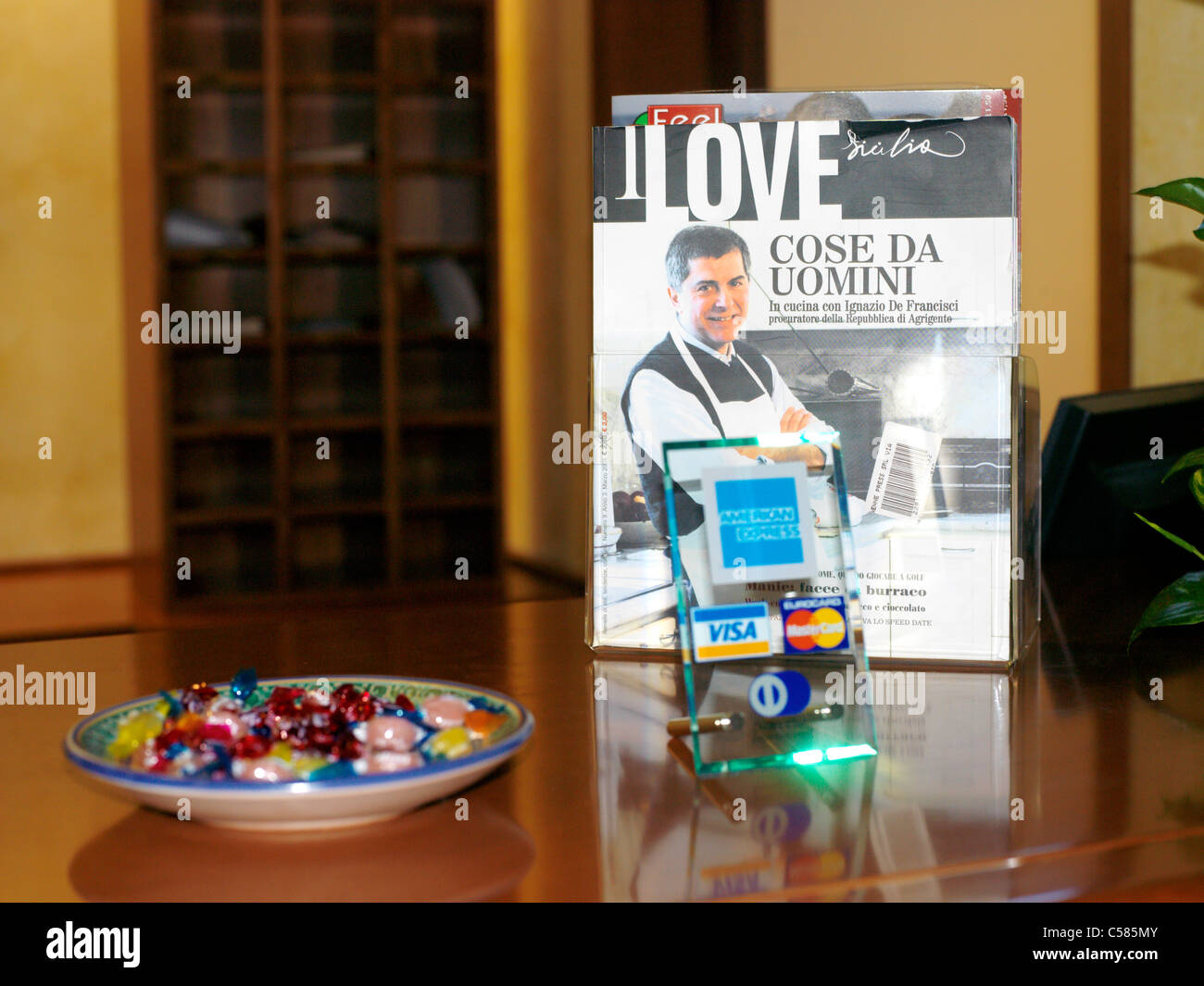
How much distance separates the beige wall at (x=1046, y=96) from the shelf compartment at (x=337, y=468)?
2.38m

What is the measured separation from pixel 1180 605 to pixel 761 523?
14.4 inches

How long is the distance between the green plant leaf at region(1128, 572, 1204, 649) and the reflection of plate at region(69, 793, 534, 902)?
1.78 feet

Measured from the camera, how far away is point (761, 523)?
0.73 m

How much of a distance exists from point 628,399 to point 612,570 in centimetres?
13

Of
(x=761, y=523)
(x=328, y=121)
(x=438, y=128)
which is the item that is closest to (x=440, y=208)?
(x=438, y=128)

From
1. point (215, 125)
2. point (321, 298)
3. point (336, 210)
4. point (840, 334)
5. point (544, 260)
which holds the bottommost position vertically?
point (840, 334)

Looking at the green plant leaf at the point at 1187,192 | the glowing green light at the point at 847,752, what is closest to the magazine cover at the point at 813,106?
the green plant leaf at the point at 1187,192

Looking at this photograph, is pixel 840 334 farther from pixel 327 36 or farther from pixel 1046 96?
pixel 327 36

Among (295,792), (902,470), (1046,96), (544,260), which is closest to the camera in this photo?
(295,792)

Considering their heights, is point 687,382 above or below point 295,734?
above

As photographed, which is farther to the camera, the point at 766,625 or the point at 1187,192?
the point at 1187,192

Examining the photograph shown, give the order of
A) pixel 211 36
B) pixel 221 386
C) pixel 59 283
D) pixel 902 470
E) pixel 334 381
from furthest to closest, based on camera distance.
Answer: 1. pixel 59 283
2. pixel 334 381
3. pixel 221 386
4. pixel 211 36
5. pixel 902 470

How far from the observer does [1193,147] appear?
2564 mm

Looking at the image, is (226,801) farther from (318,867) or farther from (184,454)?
(184,454)
